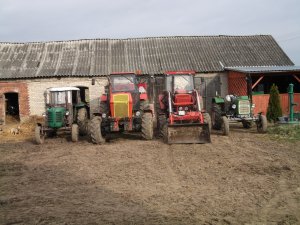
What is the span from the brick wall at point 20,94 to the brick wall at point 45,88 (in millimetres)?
226

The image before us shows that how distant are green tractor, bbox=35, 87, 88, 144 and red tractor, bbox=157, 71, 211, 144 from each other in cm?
291

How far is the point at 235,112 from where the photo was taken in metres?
13.5

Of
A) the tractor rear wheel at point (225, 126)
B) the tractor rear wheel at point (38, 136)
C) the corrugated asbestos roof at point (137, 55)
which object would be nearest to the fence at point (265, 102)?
the corrugated asbestos roof at point (137, 55)

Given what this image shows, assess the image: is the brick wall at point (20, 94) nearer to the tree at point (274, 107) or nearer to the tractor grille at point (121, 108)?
the tractor grille at point (121, 108)

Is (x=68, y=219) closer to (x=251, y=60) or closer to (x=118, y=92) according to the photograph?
(x=118, y=92)

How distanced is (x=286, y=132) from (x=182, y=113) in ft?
12.6

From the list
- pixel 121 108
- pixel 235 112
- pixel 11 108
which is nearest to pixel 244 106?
pixel 235 112

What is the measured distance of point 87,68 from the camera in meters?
20.2

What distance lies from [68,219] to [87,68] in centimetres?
1595

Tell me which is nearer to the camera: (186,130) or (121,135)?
(186,130)

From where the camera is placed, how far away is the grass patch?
11.6m

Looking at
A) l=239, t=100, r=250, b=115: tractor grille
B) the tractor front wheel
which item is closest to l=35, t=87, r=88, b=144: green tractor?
the tractor front wheel

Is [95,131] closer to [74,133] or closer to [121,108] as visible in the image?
[74,133]

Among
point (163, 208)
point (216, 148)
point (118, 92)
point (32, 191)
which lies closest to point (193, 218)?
point (163, 208)
